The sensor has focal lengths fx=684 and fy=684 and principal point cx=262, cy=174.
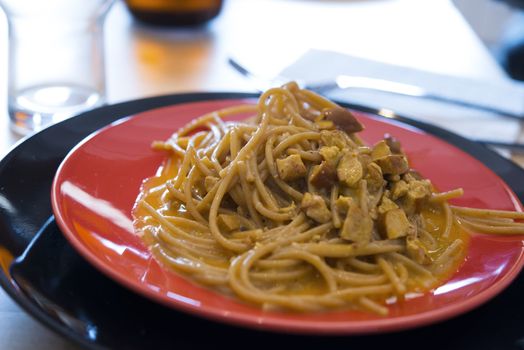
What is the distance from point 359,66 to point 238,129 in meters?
1.19

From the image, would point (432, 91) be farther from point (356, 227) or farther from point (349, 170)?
point (356, 227)

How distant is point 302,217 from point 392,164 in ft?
0.75

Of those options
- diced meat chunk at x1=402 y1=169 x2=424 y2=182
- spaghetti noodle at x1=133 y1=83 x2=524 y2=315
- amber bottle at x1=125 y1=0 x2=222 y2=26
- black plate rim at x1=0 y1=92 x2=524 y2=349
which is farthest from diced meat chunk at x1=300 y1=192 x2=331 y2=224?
amber bottle at x1=125 y1=0 x2=222 y2=26

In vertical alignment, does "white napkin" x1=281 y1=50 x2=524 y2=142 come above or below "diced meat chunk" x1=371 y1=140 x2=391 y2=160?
below

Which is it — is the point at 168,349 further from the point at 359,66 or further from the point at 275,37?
the point at 275,37

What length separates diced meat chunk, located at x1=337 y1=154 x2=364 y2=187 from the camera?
4.44ft

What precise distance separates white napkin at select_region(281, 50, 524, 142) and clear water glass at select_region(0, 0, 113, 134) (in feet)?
2.41

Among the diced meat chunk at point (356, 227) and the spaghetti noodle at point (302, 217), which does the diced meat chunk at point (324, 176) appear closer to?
the spaghetti noodle at point (302, 217)

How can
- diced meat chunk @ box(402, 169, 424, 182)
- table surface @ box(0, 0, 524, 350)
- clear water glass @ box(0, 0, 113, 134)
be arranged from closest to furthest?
1. diced meat chunk @ box(402, 169, 424, 182)
2. clear water glass @ box(0, 0, 113, 134)
3. table surface @ box(0, 0, 524, 350)

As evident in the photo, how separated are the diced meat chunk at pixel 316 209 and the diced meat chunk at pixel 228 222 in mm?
138

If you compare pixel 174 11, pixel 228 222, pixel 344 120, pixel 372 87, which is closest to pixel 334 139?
pixel 344 120

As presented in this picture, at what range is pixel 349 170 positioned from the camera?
136 centimetres

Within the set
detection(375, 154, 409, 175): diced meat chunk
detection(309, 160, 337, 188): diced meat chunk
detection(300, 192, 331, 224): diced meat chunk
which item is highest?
detection(375, 154, 409, 175): diced meat chunk

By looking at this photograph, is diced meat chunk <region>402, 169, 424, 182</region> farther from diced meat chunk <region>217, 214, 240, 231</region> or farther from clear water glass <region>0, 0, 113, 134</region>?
clear water glass <region>0, 0, 113, 134</region>
